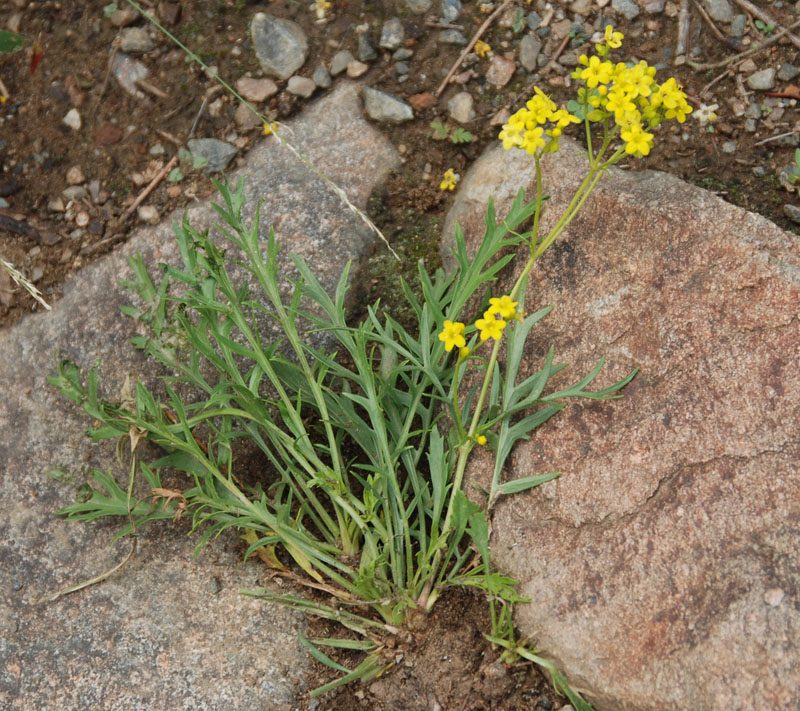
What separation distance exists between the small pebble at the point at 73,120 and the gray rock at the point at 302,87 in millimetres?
827

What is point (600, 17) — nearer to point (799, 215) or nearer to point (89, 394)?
point (799, 215)

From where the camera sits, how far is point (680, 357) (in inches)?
93.3

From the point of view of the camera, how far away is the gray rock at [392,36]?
10.5 ft

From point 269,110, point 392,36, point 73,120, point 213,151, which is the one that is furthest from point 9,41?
point 392,36

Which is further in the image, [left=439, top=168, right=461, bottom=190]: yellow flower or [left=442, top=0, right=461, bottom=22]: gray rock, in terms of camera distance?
[left=442, top=0, right=461, bottom=22]: gray rock

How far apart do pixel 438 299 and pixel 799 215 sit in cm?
131

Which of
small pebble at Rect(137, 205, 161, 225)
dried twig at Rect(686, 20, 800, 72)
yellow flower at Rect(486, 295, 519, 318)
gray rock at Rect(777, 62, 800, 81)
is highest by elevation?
yellow flower at Rect(486, 295, 519, 318)

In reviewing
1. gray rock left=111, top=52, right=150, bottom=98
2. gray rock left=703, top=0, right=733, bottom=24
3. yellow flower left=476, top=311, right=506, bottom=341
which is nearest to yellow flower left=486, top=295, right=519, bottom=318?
yellow flower left=476, top=311, right=506, bottom=341

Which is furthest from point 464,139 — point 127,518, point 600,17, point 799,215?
point 127,518

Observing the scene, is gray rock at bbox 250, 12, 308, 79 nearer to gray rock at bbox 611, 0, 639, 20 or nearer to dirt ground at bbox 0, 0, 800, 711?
dirt ground at bbox 0, 0, 800, 711

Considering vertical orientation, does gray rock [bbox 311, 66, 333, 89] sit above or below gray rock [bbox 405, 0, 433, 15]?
below

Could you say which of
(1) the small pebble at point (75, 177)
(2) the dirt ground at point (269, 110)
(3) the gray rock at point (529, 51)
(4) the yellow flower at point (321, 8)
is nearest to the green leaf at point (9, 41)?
(2) the dirt ground at point (269, 110)

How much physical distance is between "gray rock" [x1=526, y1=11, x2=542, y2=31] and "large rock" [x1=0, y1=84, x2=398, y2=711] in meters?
0.85

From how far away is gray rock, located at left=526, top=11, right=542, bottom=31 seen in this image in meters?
3.19
